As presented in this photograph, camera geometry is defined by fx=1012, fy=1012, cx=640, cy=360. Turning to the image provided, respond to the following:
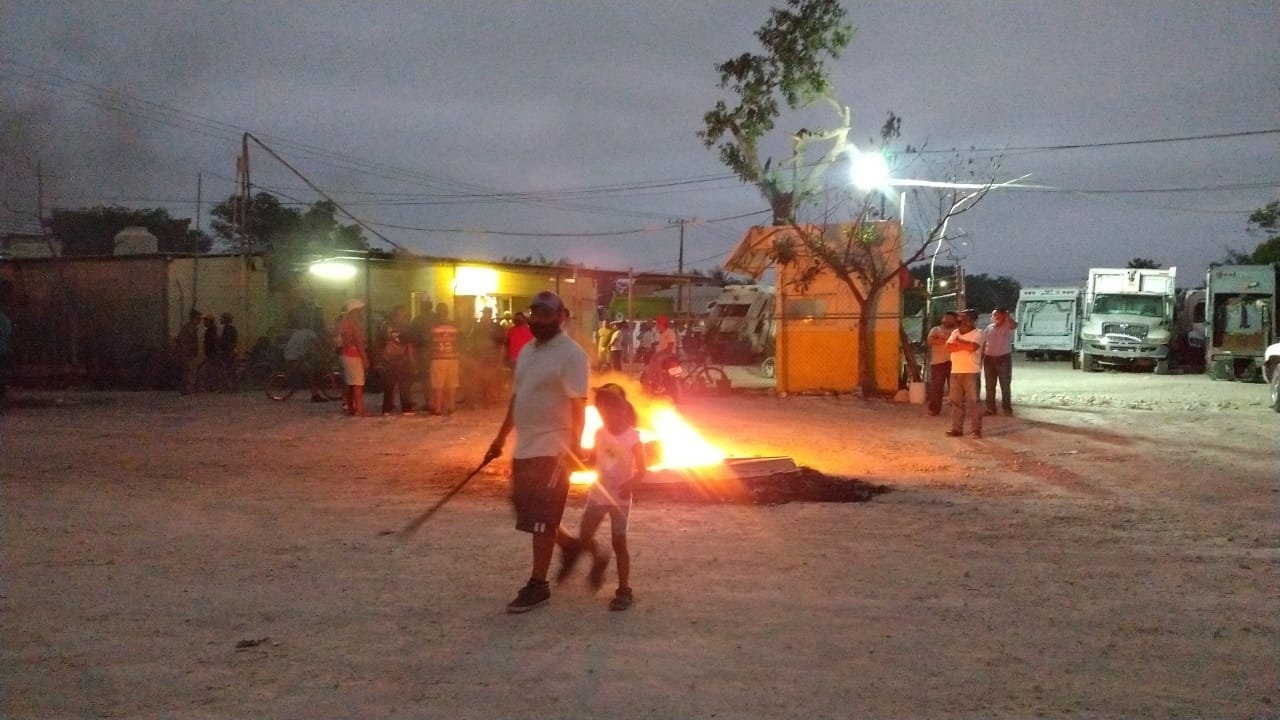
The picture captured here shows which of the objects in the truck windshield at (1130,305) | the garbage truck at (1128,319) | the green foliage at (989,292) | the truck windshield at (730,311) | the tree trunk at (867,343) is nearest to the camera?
the tree trunk at (867,343)

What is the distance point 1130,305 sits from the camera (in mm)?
29812

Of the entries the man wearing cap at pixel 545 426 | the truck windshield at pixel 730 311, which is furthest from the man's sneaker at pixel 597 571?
the truck windshield at pixel 730 311

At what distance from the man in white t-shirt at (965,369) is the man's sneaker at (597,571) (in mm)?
7805

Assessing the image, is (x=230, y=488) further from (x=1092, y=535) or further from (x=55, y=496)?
(x=1092, y=535)

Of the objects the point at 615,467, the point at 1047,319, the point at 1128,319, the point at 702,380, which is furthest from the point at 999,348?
the point at 1047,319

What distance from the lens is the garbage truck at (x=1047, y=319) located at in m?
34.8

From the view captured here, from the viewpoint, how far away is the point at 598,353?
2536 centimetres

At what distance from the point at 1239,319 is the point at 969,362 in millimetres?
17257

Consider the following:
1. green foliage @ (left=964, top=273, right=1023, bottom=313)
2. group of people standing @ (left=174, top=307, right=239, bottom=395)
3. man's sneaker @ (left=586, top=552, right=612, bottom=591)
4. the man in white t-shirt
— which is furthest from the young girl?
green foliage @ (left=964, top=273, right=1023, bottom=313)

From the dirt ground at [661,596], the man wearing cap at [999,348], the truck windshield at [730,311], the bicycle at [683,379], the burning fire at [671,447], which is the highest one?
the truck windshield at [730,311]

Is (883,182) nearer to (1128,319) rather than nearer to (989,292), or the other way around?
(1128,319)

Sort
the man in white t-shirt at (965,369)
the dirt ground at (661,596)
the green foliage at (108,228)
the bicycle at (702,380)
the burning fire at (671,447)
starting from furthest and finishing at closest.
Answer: the green foliage at (108,228) → the bicycle at (702,380) → the man in white t-shirt at (965,369) → the burning fire at (671,447) → the dirt ground at (661,596)

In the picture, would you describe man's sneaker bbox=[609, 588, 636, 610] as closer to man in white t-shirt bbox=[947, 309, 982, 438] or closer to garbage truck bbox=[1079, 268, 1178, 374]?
man in white t-shirt bbox=[947, 309, 982, 438]

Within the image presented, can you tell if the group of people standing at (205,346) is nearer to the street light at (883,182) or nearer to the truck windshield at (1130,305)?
the street light at (883,182)
